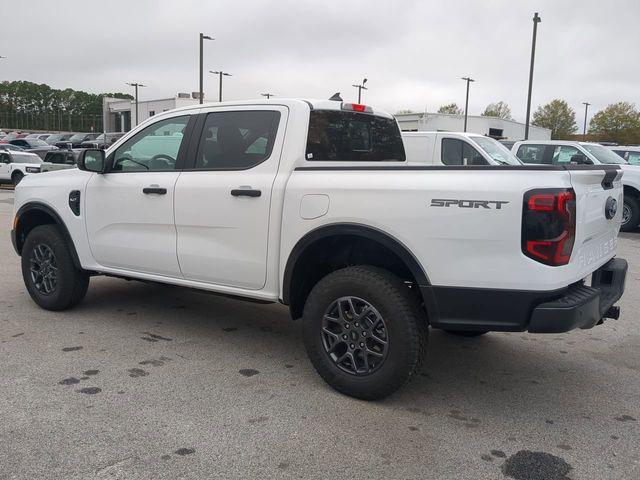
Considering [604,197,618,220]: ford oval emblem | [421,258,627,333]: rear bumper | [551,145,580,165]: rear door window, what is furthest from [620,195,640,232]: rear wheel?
[421,258,627,333]: rear bumper

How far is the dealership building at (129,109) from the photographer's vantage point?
5907cm

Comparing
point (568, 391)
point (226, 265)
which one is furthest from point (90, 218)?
point (568, 391)

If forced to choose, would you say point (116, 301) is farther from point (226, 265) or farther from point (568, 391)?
point (568, 391)

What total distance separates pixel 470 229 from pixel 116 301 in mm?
4056

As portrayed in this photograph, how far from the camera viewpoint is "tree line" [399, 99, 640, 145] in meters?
58.5

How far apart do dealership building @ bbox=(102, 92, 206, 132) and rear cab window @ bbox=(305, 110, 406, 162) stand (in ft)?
176

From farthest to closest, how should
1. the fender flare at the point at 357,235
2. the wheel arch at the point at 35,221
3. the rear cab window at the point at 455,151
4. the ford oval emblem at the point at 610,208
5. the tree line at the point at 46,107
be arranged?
the tree line at the point at 46,107 → the rear cab window at the point at 455,151 → the wheel arch at the point at 35,221 → the ford oval emblem at the point at 610,208 → the fender flare at the point at 357,235

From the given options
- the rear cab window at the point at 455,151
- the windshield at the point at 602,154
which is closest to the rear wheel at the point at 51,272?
the rear cab window at the point at 455,151

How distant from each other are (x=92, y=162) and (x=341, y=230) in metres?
2.48

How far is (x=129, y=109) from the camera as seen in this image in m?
70.6

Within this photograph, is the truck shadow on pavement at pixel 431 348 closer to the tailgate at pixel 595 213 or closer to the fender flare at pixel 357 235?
the fender flare at pixel 357 235

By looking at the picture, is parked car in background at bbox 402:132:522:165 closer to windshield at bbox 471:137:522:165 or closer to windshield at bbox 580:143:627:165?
windshield at bbox 471:137:522:165

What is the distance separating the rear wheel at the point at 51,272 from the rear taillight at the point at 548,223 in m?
3.96

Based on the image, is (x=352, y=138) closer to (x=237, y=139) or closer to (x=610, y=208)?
(x=237, y=139)
